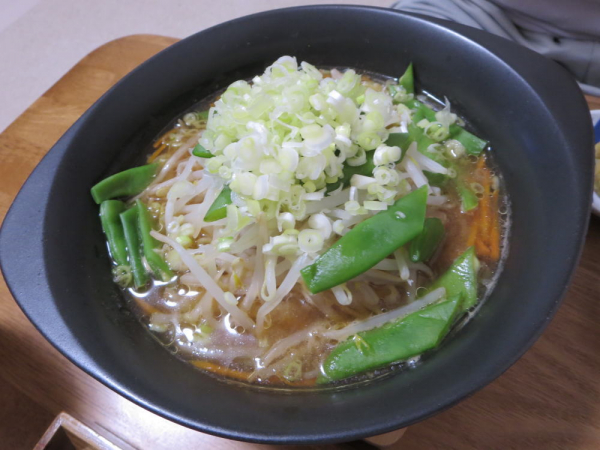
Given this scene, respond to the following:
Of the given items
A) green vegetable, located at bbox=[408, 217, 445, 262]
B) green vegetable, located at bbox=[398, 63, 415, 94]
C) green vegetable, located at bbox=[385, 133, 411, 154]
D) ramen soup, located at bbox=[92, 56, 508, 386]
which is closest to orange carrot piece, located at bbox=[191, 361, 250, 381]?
ramen soup, located at bbox=[92, 56, 508, 386]

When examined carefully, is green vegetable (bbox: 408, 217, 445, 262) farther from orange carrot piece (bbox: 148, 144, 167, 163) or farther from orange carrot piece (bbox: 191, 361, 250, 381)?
orange carrot piece (bbox: 148, 144, 167, 163)

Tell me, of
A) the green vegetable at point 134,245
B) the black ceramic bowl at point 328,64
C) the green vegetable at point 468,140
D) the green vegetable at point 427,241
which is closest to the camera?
the black ceramic bowl at point 328,64

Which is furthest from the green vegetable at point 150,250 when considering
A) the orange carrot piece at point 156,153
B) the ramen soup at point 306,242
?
the orange carrot piece at point 156,153

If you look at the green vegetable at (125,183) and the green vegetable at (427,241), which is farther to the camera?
the green vegetable at (125,183)

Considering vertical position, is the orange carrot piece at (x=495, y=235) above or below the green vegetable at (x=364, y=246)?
below

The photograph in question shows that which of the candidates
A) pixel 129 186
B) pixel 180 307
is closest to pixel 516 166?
pixel 180 307

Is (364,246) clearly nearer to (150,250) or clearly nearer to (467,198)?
(467,198)

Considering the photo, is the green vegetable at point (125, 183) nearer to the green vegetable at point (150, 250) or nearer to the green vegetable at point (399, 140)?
the green vegetable at point (150, 250)

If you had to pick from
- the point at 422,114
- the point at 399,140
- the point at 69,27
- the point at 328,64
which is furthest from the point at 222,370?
the point at 69,27
